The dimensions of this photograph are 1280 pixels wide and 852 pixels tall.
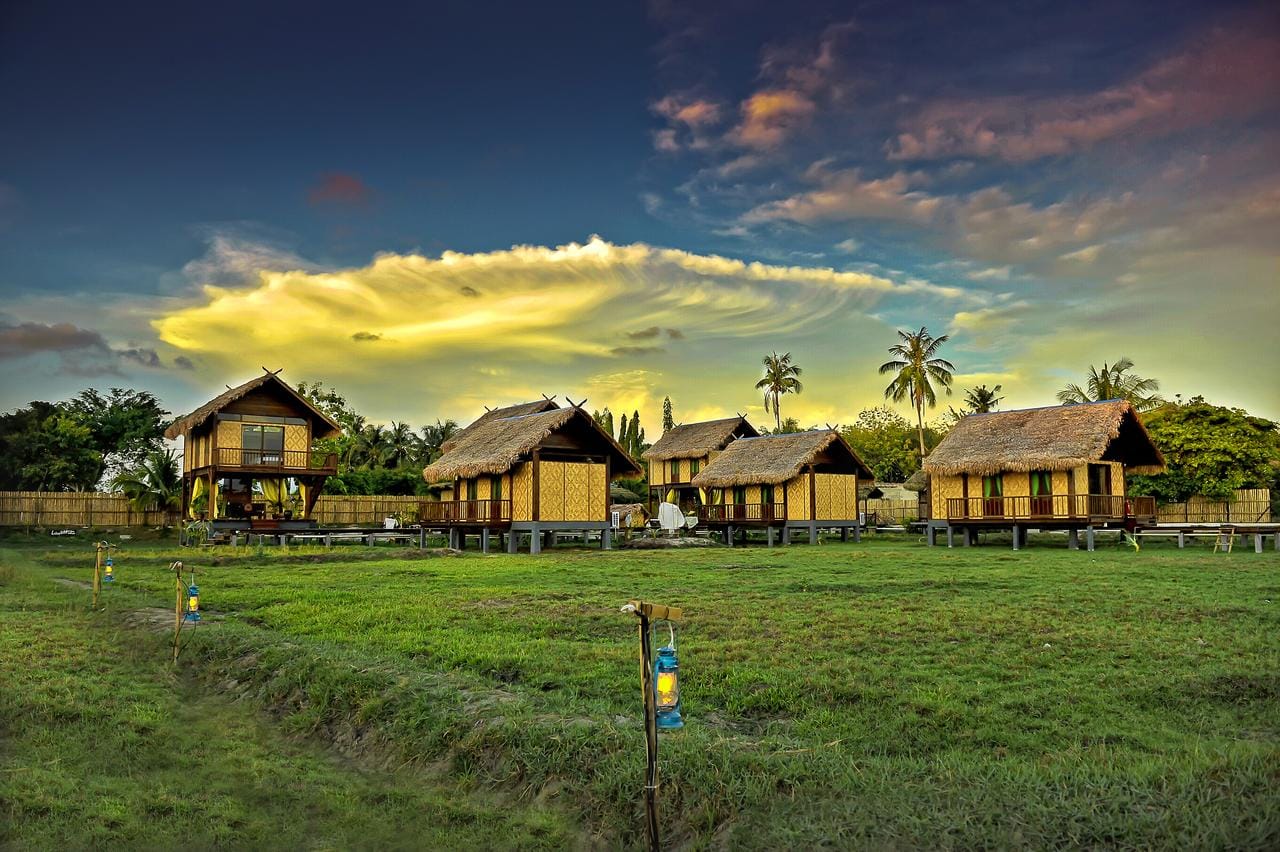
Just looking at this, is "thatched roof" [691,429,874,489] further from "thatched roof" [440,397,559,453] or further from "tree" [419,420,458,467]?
"tree" [419,420,458,467]

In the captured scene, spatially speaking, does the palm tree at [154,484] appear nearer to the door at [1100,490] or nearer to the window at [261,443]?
the window at [261,443]

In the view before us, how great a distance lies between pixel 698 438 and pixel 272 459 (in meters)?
21.0

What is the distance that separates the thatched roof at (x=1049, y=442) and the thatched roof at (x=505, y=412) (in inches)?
690

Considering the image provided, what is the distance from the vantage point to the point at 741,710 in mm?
6941

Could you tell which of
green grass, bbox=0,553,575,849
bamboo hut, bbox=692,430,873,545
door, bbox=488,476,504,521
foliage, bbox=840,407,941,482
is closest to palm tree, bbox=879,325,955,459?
foliage, bbox=840,407,941,482

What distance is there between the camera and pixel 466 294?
17.6m

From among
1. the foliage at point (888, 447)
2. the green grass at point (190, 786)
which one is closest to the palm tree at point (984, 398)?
the foliage at point (888, 447)

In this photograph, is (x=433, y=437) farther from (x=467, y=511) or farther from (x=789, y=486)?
(x=789, y=486)

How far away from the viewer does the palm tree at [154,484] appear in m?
35.7

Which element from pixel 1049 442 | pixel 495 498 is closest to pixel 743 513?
pixel 495 498

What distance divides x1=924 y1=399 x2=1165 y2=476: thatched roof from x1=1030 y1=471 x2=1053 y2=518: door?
2.01 ft

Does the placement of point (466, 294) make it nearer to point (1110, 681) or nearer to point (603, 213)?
point (603, 213)

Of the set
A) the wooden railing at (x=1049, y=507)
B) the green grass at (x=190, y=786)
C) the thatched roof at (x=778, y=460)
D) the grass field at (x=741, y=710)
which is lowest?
the green grass at (x=190, y=786)

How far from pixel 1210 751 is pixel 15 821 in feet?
22.8
